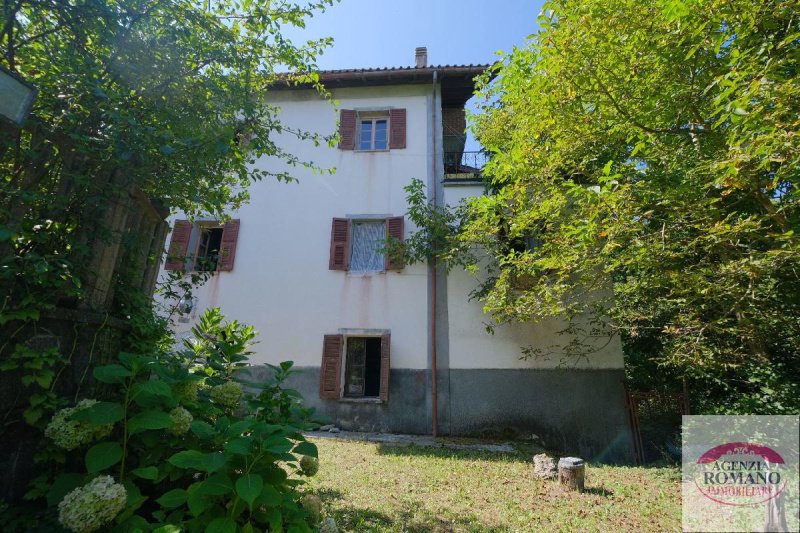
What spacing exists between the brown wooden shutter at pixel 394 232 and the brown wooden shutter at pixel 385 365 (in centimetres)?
150

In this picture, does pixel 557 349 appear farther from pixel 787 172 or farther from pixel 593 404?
pixel 787 172

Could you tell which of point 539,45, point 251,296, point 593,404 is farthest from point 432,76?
point 593,404

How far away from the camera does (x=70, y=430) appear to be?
1649mm

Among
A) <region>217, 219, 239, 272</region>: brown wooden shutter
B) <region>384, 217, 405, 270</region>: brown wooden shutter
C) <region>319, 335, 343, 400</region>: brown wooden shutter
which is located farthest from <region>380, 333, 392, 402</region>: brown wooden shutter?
<region>217, 219, 239, 272</region>: brown wooden shutter

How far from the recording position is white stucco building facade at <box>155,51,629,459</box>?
7461 mm

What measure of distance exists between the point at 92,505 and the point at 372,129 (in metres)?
9.62

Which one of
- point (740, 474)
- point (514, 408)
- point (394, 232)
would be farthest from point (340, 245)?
point (740, 474)

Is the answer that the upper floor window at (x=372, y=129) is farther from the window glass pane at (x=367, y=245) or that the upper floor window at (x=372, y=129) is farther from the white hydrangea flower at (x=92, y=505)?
the white hydrangea flower at (x=92, y=505)

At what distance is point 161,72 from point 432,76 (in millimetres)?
8089

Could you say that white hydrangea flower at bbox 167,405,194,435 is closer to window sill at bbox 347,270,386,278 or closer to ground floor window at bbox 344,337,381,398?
ground floor window at bbox 344,337,381,398

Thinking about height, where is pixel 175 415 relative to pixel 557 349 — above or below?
below

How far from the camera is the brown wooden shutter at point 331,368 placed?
25.3 ft

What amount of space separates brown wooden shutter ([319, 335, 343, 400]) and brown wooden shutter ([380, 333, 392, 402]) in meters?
0.91

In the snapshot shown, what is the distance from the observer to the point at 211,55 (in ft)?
10.1
